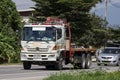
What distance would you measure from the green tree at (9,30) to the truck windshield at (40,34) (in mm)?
11466

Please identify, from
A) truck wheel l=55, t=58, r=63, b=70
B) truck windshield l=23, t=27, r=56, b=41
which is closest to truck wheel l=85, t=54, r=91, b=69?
truck wheel l=55, t=58, r=63, b=70

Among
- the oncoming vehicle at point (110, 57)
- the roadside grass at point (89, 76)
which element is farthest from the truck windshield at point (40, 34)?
the oncoming vehicle at point (110, 57)

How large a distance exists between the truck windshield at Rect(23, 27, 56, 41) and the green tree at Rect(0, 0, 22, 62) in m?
11.5

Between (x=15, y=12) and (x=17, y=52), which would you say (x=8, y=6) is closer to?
(x=15, y=12)

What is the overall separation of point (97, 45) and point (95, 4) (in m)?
11.8

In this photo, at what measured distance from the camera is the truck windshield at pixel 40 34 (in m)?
31.6

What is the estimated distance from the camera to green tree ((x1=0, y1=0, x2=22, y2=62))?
43.5 metres

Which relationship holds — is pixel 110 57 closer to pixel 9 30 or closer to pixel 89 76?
pixel 9 30

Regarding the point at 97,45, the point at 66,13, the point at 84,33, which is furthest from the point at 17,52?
the point at 97,45

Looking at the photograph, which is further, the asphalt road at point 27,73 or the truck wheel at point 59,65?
the truck wheel at point 59,65

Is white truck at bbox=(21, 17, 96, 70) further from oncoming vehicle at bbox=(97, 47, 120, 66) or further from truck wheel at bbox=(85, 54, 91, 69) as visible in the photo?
oncoming vehicle at bbox=(97, 47, 120, 66)

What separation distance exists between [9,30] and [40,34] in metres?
14.1

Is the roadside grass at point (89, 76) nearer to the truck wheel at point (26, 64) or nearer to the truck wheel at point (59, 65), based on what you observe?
the truck wheel at point (59, 65)

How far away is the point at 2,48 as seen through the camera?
4312 centimetres
